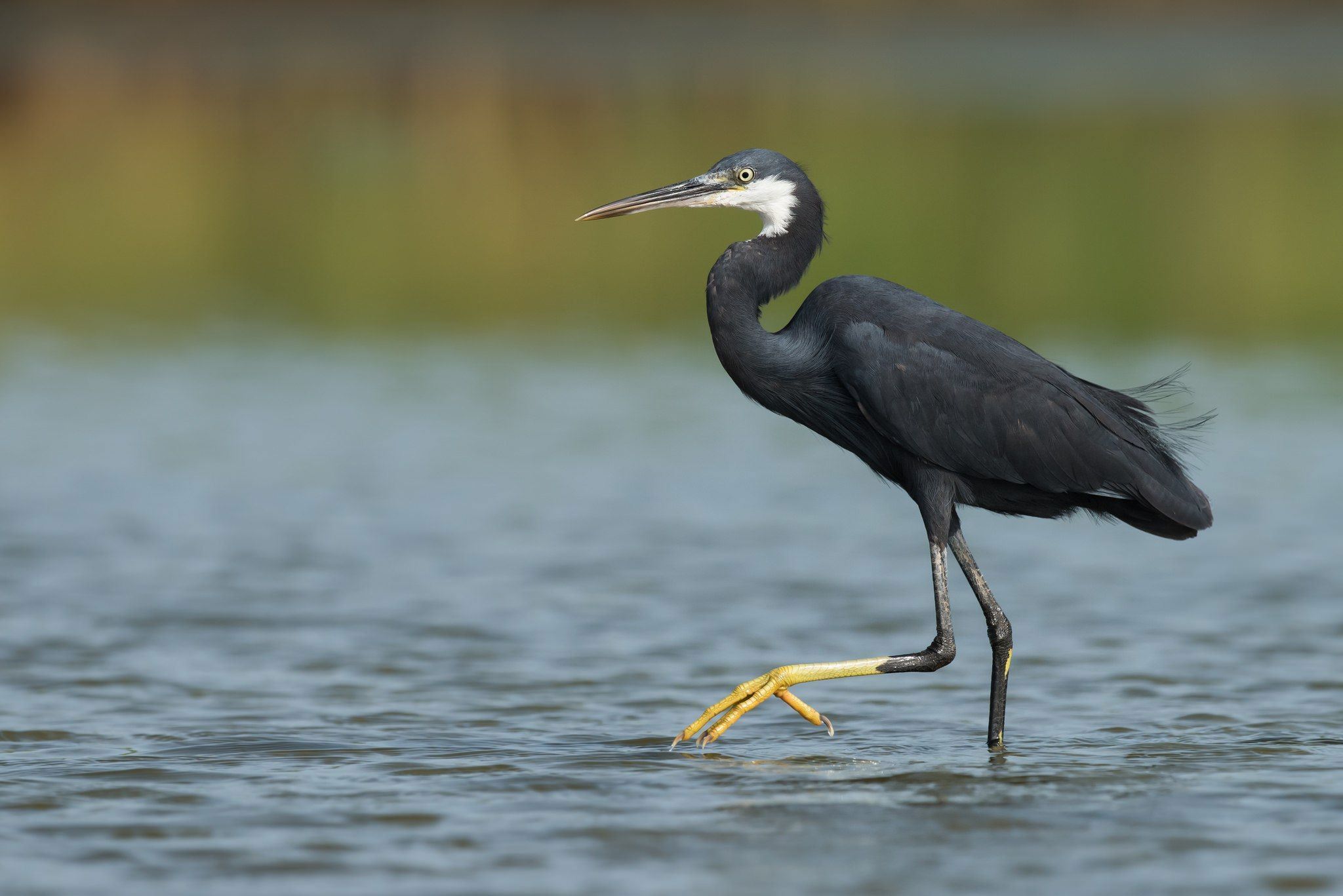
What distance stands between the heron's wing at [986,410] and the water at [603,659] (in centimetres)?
97

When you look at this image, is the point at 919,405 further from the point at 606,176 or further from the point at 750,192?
the point at 606,176

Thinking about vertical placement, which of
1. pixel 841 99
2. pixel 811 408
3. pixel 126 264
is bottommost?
pixel 811 408

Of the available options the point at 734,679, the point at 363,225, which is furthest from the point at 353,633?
the point at 363,225

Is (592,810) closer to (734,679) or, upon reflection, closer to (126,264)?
(734,679)

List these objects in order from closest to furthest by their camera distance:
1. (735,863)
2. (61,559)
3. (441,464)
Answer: (735,863)
(61,559)
(441,464)

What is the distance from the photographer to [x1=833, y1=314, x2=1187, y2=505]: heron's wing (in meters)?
7.56

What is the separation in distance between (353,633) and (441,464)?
4119mm

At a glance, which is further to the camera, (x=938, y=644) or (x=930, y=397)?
(x=938, y=644)

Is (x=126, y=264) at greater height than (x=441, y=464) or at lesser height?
→ greater

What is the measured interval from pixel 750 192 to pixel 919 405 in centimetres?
107

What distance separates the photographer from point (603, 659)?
29.6 ft

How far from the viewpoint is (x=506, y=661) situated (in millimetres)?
9000

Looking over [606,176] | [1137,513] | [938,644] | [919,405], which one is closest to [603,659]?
[938,644]

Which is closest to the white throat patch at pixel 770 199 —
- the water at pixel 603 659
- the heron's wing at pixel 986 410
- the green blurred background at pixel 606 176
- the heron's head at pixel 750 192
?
the heron's head at pixel 750 192
